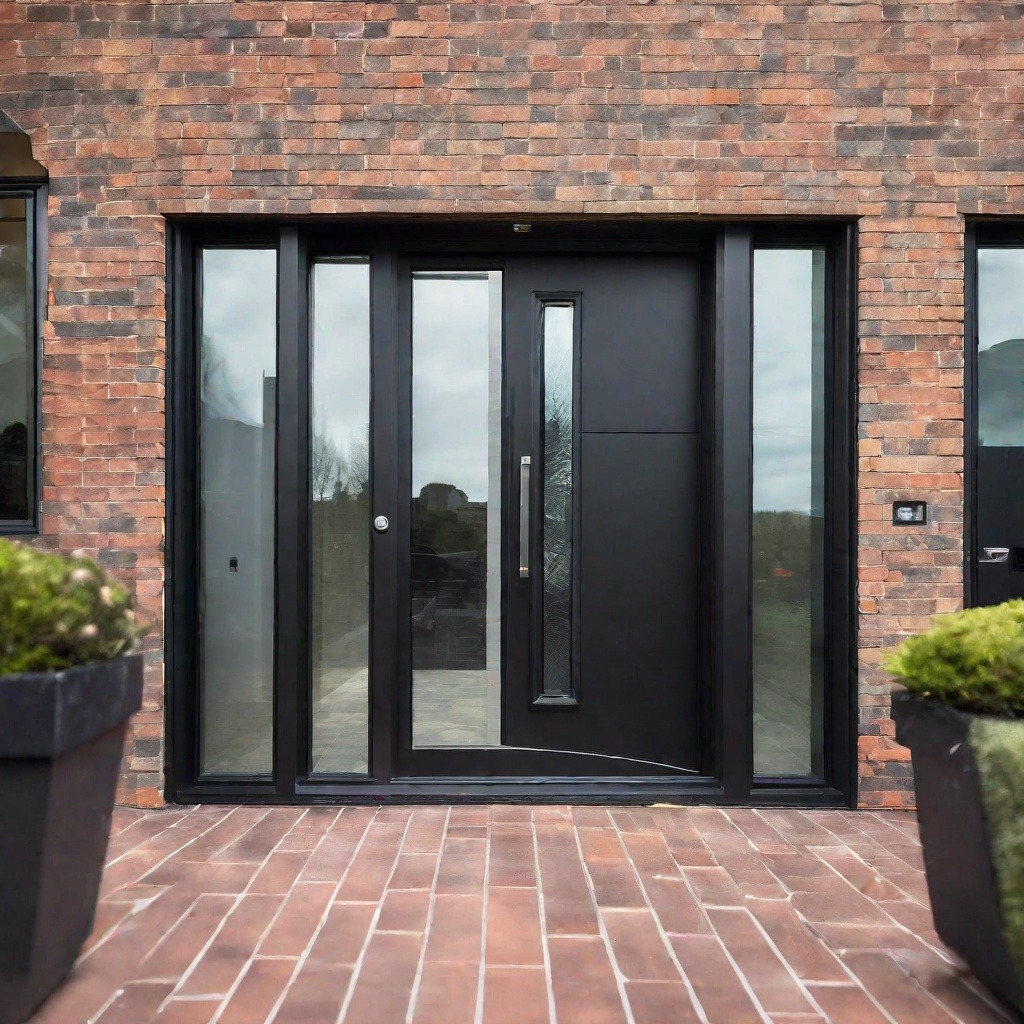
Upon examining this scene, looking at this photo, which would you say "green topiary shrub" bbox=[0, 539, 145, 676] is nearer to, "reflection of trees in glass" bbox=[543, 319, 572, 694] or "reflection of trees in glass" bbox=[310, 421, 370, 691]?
"reflection of trees in glass" bbox=[310, 421, 370, 691]

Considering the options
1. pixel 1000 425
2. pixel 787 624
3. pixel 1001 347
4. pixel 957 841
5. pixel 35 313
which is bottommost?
pixel 957 841

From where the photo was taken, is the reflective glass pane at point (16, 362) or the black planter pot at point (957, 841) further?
the reflective glass pane at point (16, 362)

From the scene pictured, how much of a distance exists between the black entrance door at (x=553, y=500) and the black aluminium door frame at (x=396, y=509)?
13 centimetres

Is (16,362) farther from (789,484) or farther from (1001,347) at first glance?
(1001,347)

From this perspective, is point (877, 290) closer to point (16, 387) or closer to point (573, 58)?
point (573, 58)

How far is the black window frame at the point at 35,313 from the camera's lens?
9.82 feet

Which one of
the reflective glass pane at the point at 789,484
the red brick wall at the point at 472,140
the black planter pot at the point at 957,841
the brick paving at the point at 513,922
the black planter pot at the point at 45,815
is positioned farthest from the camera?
the reflective glass pane at the point at 789,484

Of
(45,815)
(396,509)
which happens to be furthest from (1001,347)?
(45,815)

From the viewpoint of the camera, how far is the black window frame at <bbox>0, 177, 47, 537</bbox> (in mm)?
2992

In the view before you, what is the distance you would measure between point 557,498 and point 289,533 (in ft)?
3.97

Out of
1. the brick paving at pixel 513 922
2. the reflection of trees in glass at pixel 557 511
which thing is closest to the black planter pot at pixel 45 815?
the brick paving at pixel 513 922

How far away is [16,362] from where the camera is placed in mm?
3045

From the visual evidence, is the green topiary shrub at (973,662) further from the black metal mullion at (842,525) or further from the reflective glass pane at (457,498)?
the reflective glass pane at (457,498)

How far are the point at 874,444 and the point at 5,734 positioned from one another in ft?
10.3
